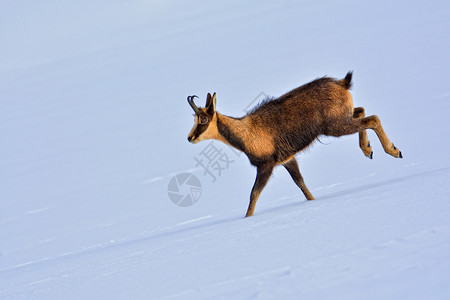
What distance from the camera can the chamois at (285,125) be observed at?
29.6 ft

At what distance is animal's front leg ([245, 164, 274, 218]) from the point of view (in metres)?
8.67

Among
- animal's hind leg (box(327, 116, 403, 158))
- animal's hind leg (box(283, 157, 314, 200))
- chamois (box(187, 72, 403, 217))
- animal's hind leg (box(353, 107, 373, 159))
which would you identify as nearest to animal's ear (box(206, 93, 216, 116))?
chamois (box(187, 72, 403, 217))

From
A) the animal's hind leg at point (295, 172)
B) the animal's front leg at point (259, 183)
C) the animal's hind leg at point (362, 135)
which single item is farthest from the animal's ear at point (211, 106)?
the animal's hind leg at point (362, 135)

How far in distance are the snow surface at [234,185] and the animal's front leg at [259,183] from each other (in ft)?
0.63

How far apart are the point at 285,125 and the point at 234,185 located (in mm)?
3310

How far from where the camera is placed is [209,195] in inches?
460

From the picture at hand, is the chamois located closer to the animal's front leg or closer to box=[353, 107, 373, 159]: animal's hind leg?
the animal's front leg

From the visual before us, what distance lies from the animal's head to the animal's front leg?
749 millimetres

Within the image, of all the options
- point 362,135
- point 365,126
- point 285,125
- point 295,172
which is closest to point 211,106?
point 285,125

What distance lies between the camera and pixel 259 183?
884 centimetres

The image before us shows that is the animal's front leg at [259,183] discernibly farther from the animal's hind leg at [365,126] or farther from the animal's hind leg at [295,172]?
the animal's hind leg at [365,126]

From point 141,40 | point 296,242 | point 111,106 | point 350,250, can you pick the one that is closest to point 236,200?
point 296,242

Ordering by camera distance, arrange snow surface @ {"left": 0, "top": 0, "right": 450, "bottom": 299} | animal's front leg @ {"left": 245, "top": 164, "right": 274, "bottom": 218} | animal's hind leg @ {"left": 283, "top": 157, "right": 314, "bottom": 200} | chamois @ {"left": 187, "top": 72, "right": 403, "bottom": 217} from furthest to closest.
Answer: animal's hind leg @ {"left": 283, "top": 157, "right": 314, "bottom": 200} → chamois @ {"left": 187, "top": 72, "right": 403, "bottom": 217} → animal's front leg @ {"left": 245, "top": 164, "right": 274, "bottom": 218} → snow surface @ {"left": 0, "top": 0, "right": 450, "bottom": 299}

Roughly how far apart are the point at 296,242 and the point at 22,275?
326 cm
